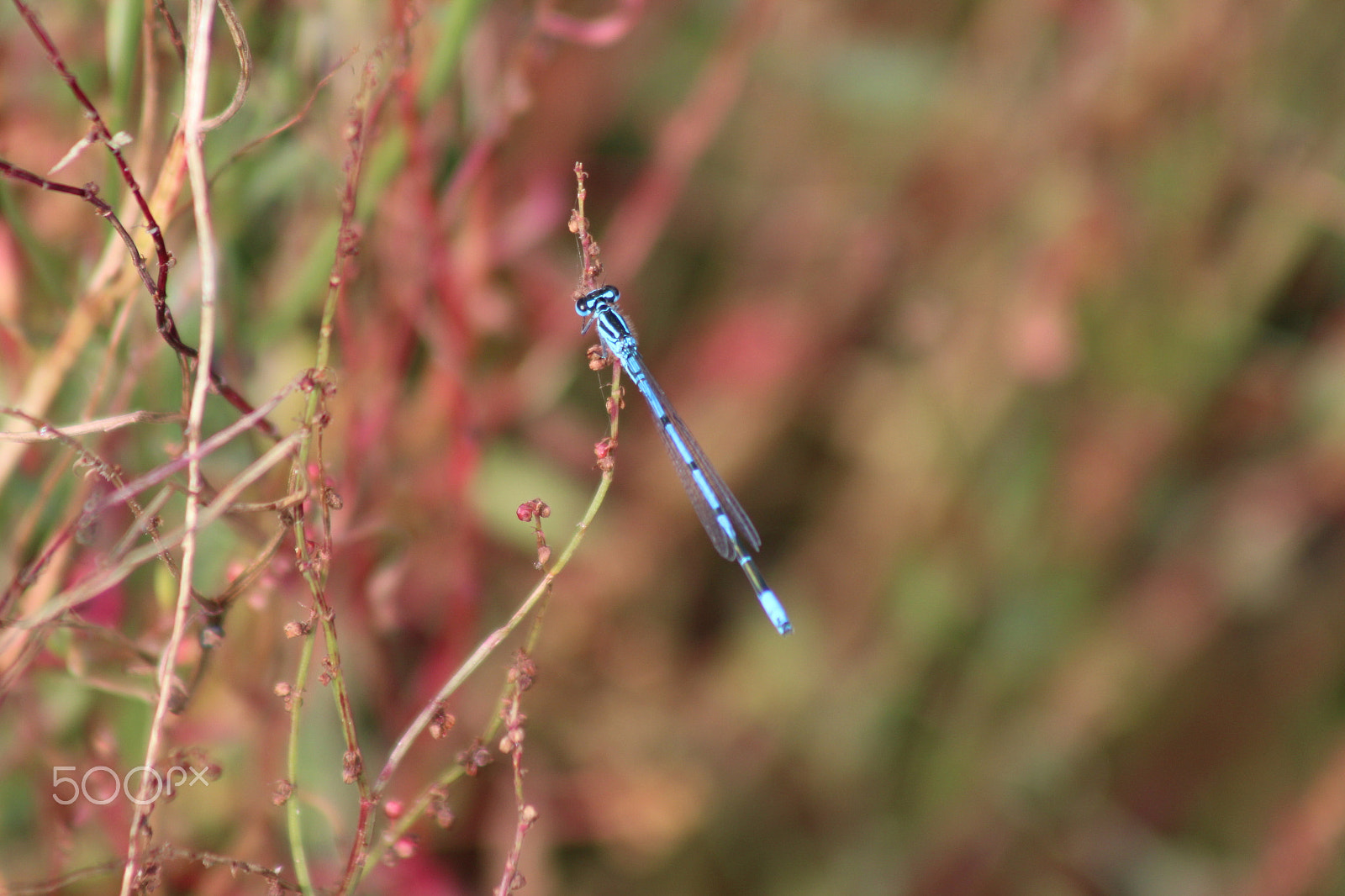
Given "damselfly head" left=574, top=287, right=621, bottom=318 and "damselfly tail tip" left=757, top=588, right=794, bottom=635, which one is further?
"damselfly tail tip" left=757, top=588, right=794, bottom=635

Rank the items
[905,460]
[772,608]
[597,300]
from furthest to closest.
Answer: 1. [905,460]
2. [772,608]
3. [597,300]

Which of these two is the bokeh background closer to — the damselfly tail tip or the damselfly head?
the damselfly head

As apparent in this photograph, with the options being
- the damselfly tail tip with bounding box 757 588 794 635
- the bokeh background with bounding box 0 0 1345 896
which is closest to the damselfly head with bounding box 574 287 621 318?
the bokeh background with bounding box 0 0 1345 896

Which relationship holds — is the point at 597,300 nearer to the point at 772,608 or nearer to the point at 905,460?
the point at 772,608

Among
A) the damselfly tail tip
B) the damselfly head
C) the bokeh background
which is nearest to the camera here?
the damselfly head

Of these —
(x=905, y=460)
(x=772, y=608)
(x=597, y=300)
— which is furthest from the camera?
(x=905, y=460)

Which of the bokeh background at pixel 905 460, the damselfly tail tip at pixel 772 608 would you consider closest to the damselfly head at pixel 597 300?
the bokeh background at pixel 905 460

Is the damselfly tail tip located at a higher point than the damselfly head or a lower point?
lower

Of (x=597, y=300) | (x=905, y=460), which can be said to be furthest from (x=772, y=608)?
(x=905, y=460)
